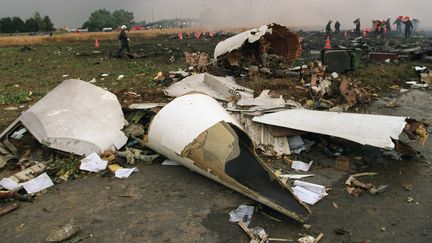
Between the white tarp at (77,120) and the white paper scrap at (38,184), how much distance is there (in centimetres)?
66

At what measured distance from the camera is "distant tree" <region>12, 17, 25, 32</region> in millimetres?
64438

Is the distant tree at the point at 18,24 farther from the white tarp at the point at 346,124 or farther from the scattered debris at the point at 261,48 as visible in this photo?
the white tarp at the point at 346,124

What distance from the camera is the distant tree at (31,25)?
66.0 m

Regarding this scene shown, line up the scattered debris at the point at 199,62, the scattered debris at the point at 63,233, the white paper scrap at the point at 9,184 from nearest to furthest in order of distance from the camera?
the scattered debris at the point at 63,233 < the white paper scrap at the point at 9,184 < the scattered debris at the point at 199,62

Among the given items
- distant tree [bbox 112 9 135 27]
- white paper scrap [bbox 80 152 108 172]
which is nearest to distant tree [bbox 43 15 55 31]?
distant tree [bbox 112 9 135 27]

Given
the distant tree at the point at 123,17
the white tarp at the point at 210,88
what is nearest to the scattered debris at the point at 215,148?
the white tarp at the point at 210,88

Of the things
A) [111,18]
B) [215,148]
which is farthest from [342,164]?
[111,18]

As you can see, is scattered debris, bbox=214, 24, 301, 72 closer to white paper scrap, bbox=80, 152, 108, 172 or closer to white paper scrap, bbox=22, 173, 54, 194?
white paper scrap, bbox=80, 152, 108, 172

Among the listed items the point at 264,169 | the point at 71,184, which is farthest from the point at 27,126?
the point at 264,169

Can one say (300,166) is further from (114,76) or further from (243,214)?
(114,76)

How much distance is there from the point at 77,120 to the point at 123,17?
11146 centimetres

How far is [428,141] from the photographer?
6371mm

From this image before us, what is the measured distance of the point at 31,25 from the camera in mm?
67250

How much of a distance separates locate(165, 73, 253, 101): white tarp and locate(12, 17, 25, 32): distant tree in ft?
214
